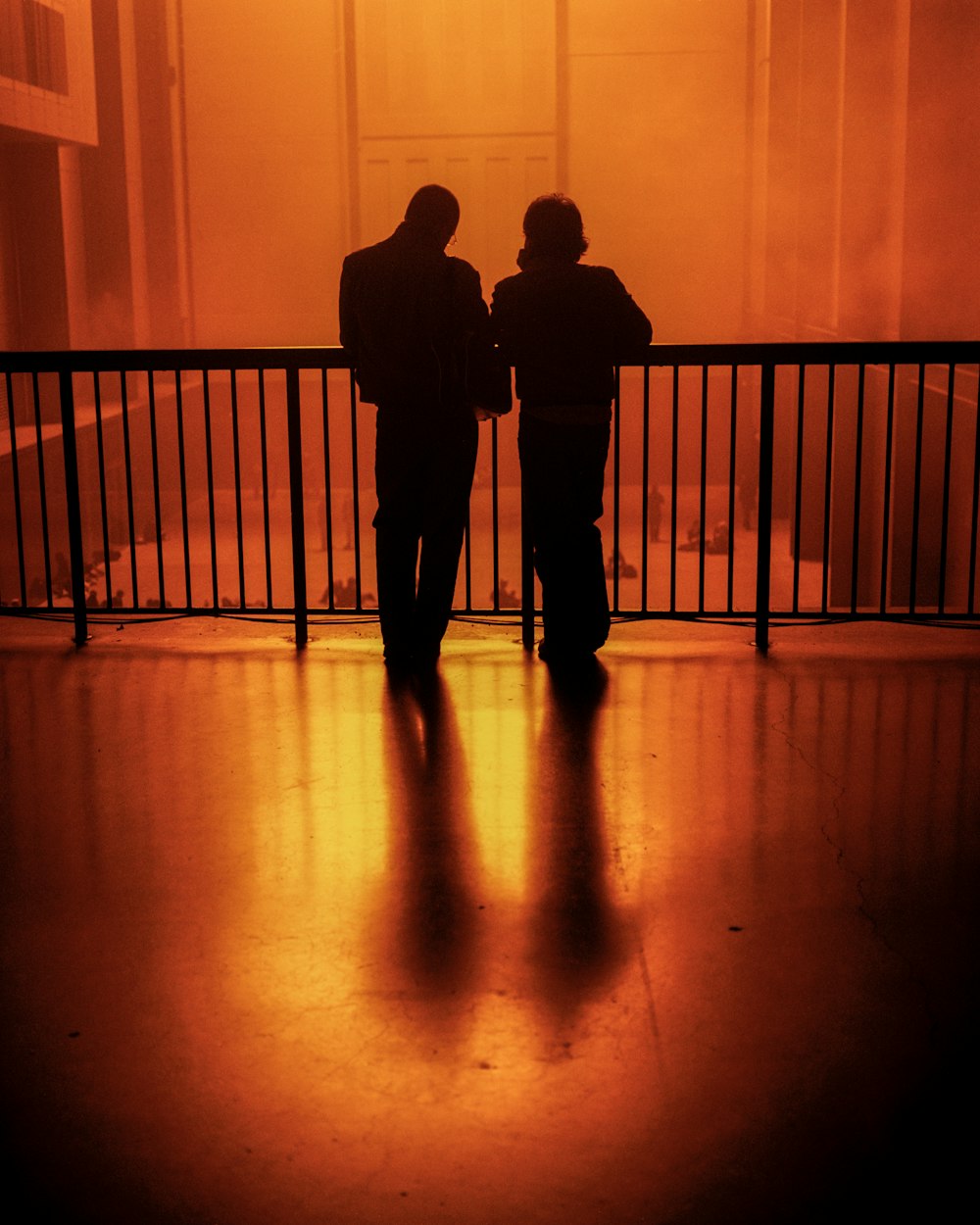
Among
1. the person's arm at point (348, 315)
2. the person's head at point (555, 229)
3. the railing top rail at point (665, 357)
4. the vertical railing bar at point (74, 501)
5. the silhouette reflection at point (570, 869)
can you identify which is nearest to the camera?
the silhouette reflection at point (570, 869)

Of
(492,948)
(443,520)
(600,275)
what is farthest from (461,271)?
(492,948)

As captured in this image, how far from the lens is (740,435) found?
47.9 feet

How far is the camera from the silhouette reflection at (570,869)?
86.3 inches

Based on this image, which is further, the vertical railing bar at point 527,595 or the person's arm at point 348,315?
the vertical railing bar at point 527,595

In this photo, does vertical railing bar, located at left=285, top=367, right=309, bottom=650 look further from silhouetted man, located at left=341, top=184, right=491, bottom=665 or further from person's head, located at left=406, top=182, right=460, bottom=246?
person's head, located at left=406, top=182, right=460, bottom=246

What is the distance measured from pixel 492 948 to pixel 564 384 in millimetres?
2024

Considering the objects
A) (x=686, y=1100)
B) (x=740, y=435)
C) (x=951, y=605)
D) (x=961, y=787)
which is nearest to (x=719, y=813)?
(x=961, y=787)

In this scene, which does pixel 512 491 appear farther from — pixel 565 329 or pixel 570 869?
pixel 570 869

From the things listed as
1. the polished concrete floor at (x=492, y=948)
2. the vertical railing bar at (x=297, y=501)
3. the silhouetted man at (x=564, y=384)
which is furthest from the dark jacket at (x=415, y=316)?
the polished concrete floor at (x=492, y=948)

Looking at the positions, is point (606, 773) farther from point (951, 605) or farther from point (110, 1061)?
point (951, 605)

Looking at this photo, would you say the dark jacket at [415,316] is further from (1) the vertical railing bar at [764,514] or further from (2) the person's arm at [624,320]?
(1) the vertical railing bar at [764,514]

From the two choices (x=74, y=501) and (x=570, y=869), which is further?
(x=74, y=501)

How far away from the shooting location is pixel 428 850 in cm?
271

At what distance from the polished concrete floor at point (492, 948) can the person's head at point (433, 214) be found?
4.01ft
